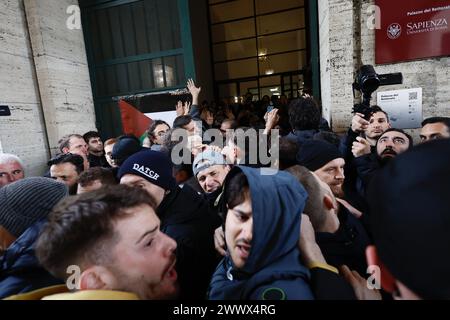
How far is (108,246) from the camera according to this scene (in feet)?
3.03

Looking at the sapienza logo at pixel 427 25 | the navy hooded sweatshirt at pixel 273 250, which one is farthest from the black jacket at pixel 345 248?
the sapienza logo at pixel 427 25

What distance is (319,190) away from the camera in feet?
4.10

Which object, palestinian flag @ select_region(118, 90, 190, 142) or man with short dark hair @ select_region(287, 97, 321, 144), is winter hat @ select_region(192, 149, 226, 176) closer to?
man with short dark hair @ select_region(287, 97, 321, 144)

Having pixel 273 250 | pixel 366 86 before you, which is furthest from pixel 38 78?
pixel 273 250

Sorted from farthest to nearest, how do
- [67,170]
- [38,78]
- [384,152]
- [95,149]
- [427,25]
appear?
[38,78]
[95,149]
[427,25]
[67,170]
[384,152]

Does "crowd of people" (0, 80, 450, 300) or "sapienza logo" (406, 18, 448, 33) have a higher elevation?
"sapienza logo" (406, 18, 448, 33)

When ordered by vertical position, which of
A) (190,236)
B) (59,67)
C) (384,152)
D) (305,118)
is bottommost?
(190,236)

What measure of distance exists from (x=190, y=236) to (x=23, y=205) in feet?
2.80

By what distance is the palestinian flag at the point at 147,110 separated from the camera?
450 cm

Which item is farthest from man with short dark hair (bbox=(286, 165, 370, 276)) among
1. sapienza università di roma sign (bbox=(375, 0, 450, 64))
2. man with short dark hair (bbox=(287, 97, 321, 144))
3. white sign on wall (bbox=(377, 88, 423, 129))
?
sapienza università di roma sign (bbox=(375, 0, 450, 64))

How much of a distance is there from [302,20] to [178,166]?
7.02 meters

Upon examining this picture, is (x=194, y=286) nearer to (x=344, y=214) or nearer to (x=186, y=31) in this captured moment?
(x=344, y=214)

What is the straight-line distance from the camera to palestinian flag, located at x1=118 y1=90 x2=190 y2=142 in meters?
4.50

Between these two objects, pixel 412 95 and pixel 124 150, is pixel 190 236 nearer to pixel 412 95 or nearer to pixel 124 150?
pixel 124 150
